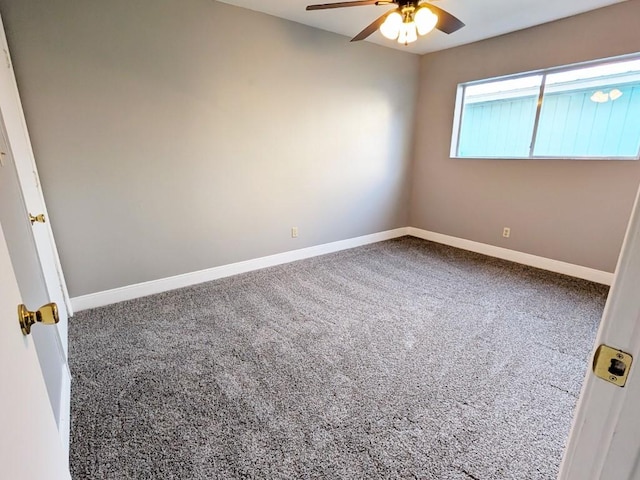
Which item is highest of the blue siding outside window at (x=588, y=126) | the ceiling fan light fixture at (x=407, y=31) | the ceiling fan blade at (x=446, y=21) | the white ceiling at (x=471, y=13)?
the white ceiling at (x=471, y=13)

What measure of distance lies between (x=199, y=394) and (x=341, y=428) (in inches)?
31.0

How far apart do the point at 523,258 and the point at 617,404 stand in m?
3.77

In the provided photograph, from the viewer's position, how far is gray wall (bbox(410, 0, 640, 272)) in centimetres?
291

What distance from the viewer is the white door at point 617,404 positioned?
0.42 meters

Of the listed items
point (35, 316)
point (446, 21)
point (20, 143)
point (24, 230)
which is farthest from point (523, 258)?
point (20, 143)

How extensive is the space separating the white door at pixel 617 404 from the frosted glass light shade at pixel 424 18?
218cm

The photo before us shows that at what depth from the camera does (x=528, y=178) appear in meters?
3.51

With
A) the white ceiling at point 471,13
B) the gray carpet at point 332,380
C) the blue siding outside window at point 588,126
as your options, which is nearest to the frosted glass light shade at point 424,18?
the white ceiling at point 471,13

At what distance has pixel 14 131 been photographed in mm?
1769

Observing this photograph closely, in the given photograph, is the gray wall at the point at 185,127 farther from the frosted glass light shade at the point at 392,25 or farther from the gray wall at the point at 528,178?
the frosted glass light shade at the point at 392,25

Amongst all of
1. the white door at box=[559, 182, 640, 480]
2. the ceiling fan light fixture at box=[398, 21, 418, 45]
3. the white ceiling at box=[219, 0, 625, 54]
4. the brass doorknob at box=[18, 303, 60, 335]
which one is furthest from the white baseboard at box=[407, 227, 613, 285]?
the brass doorknob at box=[18, 303, 60, 335]

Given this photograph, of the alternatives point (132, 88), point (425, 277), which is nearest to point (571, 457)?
point (425, 277)

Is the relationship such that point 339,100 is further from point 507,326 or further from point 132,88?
point 507,326

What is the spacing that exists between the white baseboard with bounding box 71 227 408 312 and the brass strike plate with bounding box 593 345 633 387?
10.2 feet
